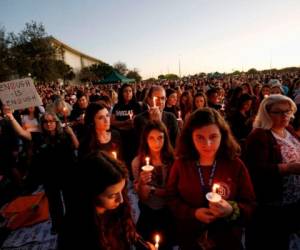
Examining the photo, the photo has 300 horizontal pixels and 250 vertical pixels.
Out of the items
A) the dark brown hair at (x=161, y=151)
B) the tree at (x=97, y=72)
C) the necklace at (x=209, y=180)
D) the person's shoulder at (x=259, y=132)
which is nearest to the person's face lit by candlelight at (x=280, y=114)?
the person's shoulder at (x=259, y=132)

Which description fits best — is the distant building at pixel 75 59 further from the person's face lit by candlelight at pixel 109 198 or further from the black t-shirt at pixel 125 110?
the person's face lit by candlelight at pixel 109 198

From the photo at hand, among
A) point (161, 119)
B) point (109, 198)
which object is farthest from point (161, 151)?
point (161, 119)

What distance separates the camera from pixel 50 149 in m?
4.00

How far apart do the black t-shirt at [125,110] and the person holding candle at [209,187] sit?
3483mm

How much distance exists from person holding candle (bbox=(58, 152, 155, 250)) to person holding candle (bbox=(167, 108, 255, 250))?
540 millimetres

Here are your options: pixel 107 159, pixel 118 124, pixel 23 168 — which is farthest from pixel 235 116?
pixel 23 168

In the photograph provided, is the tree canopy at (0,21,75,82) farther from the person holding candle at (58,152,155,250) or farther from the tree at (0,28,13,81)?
the person holding candle at (58,152,155,250)

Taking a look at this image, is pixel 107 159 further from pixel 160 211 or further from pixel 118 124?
pixel 118 124

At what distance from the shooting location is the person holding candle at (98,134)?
3535mm

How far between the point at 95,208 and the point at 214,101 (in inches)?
195

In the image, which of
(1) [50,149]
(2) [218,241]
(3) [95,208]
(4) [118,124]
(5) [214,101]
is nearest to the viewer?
(3) [95,208]

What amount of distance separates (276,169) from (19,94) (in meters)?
4.49

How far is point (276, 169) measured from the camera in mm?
2490

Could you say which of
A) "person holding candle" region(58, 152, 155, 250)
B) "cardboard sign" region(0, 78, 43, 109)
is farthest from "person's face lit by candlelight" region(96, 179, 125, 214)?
"cardboard sign" region(0, 78, 43, 109)
